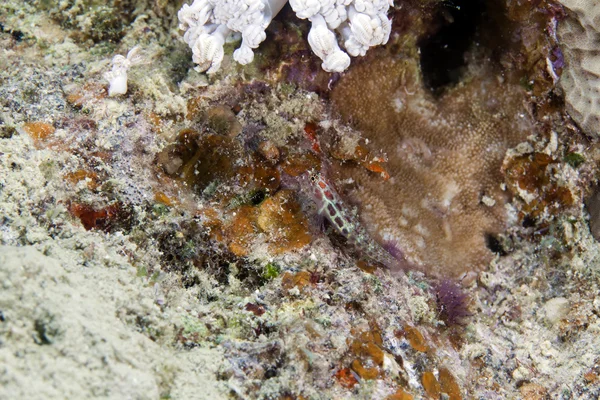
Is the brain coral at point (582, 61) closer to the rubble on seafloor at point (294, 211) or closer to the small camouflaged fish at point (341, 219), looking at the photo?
the rubble on seafloor at point (294, 211)

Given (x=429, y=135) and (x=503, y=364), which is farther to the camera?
(x=429, y=135)

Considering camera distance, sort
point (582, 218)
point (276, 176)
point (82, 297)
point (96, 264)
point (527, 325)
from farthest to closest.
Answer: point (582, 218) < point (527, 325) < point (276, 176) < point (96, 264) < point (82, 297)

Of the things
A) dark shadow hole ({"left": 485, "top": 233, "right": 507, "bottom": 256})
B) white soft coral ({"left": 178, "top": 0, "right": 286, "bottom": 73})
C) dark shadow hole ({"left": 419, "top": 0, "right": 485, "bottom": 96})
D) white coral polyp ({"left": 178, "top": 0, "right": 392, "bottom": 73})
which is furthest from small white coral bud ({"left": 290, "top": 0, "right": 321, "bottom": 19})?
dark shadow hole ({"left": 485, "top": 233, "right": 507, "bottom": 256})

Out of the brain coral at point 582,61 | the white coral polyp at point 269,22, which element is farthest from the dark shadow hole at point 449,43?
the white coral polyp at point 269,22

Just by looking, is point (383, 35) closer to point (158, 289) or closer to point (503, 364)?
point (158, 289)

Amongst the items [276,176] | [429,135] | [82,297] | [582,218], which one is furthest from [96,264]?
[582,218]

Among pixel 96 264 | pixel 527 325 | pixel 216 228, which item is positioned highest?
pixel 527 325

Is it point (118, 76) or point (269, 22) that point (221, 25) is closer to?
point (269, 22)
